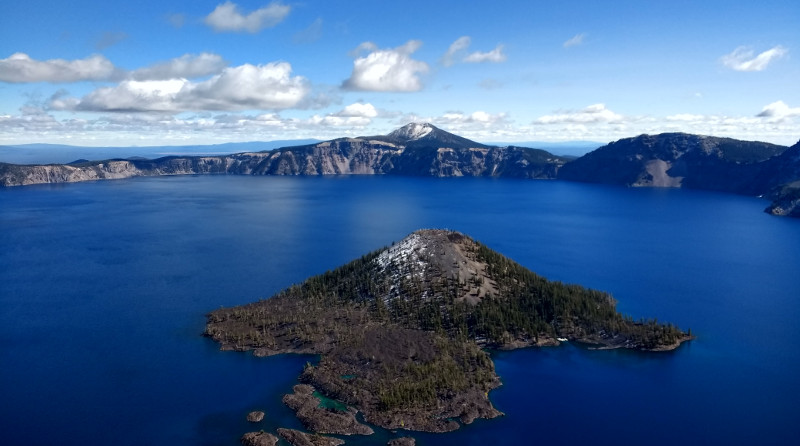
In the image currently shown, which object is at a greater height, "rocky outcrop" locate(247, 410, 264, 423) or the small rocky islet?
the small rocky islet

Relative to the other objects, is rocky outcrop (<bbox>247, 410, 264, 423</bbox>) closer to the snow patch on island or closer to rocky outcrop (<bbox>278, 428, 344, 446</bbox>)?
rocky outcrop (<bbox>278, 428, 344, 446</bbox>)

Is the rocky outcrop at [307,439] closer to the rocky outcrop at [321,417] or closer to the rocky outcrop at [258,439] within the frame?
the rocky outcrop at [258,439]

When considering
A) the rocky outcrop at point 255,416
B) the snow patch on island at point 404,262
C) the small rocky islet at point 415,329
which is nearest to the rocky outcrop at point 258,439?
the small rocky islet at point 415,329

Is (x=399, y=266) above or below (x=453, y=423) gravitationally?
above

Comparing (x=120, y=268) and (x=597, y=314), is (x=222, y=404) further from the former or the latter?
(x=120, y=268)

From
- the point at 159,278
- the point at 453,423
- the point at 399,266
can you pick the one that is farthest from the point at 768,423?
the point at 159,278

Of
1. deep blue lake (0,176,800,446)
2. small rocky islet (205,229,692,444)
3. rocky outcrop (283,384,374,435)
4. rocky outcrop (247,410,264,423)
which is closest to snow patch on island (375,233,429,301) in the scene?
small rocky islet (205,229,692,444)
